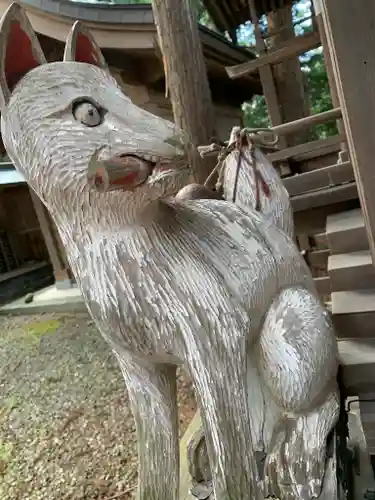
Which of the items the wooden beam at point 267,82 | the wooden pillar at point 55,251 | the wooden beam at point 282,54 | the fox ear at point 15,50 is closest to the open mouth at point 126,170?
the fox ear at point 15,50

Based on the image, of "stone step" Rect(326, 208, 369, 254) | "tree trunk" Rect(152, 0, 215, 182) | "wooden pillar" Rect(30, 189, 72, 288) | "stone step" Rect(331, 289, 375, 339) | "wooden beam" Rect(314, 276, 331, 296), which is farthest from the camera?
"wooden pillar" Rect(30, 189, 72, 288)

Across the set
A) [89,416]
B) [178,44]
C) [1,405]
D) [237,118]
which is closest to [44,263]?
[237,118]

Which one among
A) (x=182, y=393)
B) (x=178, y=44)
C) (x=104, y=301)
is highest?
(x=178, y=44)

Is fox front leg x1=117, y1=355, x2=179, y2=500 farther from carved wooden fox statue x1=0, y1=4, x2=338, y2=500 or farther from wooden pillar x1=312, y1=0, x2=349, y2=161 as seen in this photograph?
wooden pillar x1=312, y1=0, x2=349, y2=161

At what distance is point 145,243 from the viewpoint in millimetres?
853

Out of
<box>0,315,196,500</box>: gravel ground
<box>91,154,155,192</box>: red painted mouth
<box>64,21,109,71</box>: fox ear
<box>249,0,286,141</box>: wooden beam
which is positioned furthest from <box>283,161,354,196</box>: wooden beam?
<box>249,0,286,141</box>: wooden beam

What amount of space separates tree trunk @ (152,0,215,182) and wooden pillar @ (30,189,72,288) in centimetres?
415

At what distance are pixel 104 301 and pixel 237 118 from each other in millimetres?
5921

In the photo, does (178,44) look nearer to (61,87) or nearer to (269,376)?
(61,87)

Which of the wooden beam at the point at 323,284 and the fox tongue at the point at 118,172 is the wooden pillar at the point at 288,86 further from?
the fox tongue at the point at 118,172

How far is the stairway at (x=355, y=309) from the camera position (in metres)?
1.16

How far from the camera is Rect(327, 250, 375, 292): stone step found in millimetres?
1462

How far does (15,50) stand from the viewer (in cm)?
79

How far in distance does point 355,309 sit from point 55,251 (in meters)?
5.07
